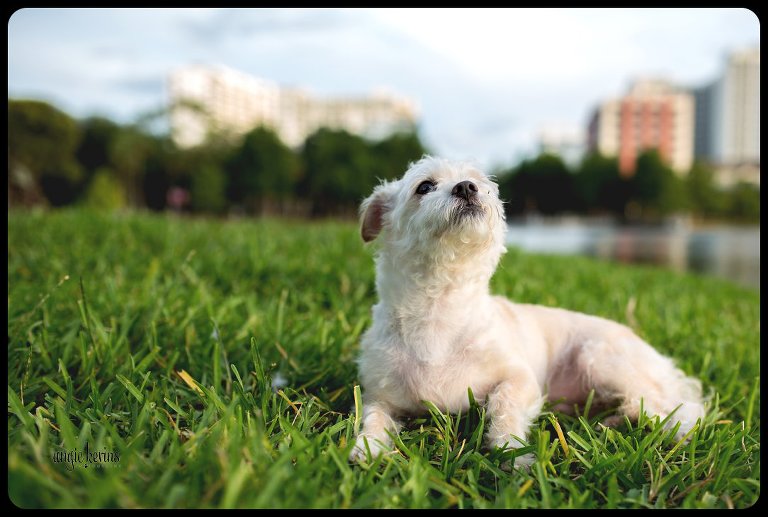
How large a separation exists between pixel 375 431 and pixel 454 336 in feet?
1.83

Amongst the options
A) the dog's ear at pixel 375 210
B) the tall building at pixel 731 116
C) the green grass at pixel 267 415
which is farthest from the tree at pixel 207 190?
the tall building at pixel 731 116

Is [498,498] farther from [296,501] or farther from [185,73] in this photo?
[185,73]

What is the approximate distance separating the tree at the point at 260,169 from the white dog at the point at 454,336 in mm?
49535

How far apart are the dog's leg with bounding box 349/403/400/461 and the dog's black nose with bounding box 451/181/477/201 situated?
998 millimetres

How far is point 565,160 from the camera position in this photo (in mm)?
86938

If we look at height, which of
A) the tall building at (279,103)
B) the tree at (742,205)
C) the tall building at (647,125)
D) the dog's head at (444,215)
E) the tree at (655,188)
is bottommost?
the tree at (742,205)

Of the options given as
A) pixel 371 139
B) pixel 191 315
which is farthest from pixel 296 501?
pixel 371 139

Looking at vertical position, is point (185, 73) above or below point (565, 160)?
above

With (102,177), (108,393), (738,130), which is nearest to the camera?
(108,393)

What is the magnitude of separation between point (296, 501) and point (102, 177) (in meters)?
38.8

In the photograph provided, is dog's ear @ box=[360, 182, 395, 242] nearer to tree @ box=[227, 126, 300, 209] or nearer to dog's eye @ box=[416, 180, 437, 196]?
dog's eye @ box=[416, 180, 437, 196]

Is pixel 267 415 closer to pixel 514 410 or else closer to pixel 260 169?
pixel 514 410

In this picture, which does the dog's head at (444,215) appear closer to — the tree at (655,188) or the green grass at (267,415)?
the green grass at (267,415)

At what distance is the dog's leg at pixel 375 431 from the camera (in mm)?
2238
